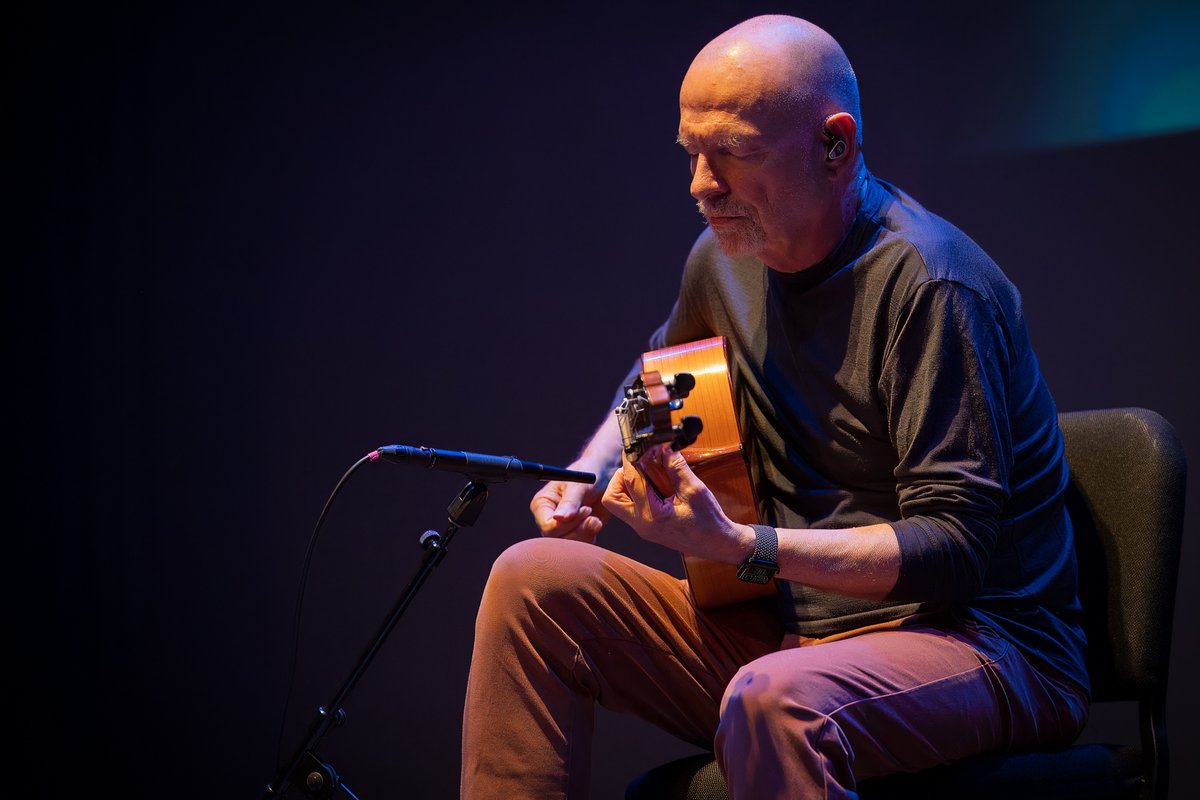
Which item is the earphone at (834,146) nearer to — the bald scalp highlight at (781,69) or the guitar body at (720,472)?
the bald scalp highlight at (781,69)

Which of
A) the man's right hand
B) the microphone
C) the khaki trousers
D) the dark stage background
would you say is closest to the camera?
the khaki trousers

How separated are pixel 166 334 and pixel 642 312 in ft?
4.35

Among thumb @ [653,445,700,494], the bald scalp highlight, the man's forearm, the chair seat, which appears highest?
the bald scalp highlight

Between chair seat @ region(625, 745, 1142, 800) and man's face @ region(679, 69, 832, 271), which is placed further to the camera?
man's face @ region(679, 69, 832, 271)

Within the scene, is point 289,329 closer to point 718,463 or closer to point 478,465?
point 478,465

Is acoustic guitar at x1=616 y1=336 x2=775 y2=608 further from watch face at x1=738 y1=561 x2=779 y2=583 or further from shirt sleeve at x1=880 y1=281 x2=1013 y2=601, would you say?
shirt sleeve at x1=880 y1=281 x2=1013 y2=601

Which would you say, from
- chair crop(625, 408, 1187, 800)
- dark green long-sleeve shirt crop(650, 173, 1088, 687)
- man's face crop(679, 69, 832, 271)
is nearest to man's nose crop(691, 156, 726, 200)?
man's face crop(679, 69, 832, 271)

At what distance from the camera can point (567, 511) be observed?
2057 mm

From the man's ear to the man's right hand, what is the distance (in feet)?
2.45

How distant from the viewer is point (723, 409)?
6.41 feet

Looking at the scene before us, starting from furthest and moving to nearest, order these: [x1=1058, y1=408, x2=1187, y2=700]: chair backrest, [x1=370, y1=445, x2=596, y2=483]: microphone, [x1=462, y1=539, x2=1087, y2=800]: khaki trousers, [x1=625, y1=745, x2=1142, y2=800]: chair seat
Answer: [x1=1058, y1=408, x2=1187, y2=700]: chair backrest → [x1=370, y1=445, x2=596, y2=483]: microphone → [x1=625, y1=745, x2=1142, y2=800]: chair seat → [x1=462, y1=539, x2=1087, y2=800]: khaki trousers

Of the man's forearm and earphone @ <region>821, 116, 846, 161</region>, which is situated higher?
earphone @ <region>821, 116, 846, 161</region>

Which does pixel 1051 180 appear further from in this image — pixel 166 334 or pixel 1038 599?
pixel 166 334

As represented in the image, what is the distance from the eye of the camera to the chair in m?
1.61
